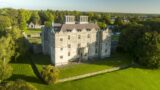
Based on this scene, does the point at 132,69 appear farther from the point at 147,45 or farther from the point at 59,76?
the point at 59,76

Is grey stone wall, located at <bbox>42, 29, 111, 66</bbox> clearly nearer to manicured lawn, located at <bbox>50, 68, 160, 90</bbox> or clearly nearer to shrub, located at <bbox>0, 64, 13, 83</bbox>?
manicured lawn, located at <bbox>50, 68, 160, 90</bbox>

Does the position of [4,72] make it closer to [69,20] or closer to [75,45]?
[75,45]

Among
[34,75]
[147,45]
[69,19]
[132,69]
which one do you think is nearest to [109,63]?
[132,69]

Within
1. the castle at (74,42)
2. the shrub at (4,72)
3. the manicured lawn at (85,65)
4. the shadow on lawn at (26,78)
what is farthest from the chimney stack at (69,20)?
the shrub at (4,72)

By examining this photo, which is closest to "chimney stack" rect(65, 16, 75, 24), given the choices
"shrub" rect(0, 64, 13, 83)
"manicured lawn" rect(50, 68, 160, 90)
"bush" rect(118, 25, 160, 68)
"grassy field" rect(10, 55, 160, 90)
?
"grassy field" rect(10, 55, 160, 90)

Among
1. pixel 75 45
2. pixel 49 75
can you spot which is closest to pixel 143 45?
pixel 75 45
